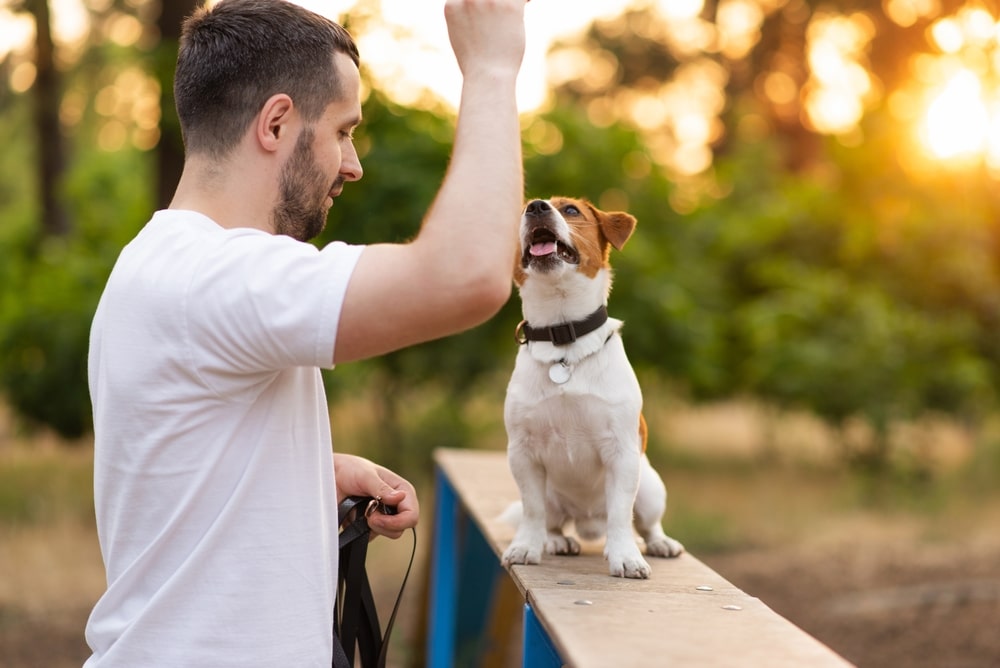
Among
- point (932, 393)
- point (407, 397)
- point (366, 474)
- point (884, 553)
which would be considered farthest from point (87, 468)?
point (366, 474)

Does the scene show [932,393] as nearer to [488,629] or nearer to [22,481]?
[488,629]

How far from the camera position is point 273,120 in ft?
5.17

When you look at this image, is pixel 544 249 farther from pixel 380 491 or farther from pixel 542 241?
pixel 380 491

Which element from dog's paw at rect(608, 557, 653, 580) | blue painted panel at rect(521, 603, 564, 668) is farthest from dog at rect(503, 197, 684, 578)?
blue painted panel at rect(521, 603, 564, 668)

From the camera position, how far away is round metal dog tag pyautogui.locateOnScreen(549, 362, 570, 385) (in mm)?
2436

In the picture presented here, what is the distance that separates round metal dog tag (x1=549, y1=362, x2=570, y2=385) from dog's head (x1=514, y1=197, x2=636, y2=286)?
23 centimetres

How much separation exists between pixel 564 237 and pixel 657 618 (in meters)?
1.02

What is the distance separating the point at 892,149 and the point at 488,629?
8456 mm

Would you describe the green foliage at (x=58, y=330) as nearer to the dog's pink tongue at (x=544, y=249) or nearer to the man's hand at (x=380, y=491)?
the dog's pink tongue at (x=544, y=249)

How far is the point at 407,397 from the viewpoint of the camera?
9.72 meters

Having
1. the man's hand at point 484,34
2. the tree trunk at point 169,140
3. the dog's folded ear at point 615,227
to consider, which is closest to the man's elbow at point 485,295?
the man's hand at point 484,34

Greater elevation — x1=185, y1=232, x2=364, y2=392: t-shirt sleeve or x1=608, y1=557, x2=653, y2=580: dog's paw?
x1=185, y1=232, x2=364, y2=392: t-shirt sleeve

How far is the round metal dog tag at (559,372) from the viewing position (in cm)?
244

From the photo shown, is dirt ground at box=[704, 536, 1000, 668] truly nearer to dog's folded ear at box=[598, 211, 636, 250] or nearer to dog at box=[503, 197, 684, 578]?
dog at box=[503, 197, 684, 578]
